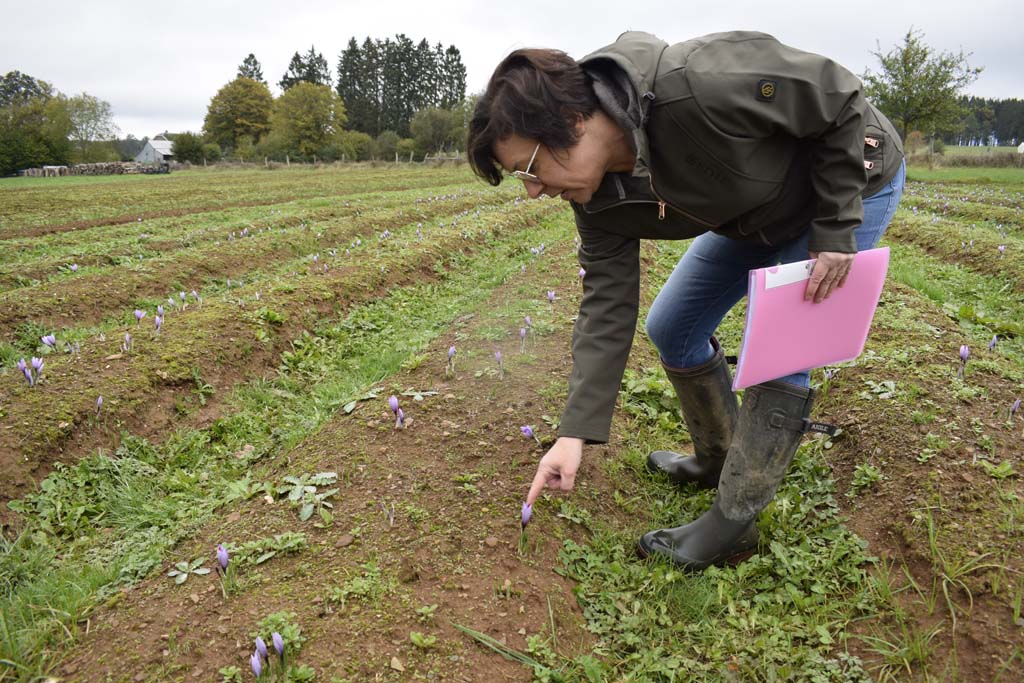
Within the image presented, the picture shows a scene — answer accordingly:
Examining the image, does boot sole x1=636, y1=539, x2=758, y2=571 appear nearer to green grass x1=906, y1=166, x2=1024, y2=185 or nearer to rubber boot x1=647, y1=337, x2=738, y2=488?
rubber boot x1=647, y1=337, x2=738, y2=488

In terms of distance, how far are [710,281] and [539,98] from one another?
1.17m

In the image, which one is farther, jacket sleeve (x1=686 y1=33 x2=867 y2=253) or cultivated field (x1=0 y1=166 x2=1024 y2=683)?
cultivated field (x1=0 y1=166 x2=1024 y2=683)

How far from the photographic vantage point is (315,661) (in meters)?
2.09

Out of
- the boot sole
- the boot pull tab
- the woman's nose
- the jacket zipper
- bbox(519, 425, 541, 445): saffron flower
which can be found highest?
the woman's nose

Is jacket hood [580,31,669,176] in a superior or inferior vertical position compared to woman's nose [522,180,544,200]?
superior

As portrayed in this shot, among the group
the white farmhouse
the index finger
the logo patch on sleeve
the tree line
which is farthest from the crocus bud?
the white farmhouse

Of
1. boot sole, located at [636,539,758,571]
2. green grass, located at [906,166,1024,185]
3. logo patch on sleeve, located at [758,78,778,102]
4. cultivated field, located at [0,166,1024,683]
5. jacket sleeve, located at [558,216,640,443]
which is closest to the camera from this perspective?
logo patch on sleeve, located at [758,78,778,102]

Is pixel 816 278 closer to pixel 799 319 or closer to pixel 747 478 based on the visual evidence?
pixel 799 319

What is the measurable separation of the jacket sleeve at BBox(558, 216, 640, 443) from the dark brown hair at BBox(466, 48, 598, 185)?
61cm

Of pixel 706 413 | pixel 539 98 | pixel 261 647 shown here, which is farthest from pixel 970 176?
pixel 261 647

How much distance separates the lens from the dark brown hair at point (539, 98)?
1.85 meters

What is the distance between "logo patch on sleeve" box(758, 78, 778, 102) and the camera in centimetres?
179

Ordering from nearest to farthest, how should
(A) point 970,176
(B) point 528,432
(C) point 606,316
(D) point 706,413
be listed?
(C) point 606,316 < (D) point 706,413 < (B) point 528,432 < (A) point 970,176

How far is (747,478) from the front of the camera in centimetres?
254
